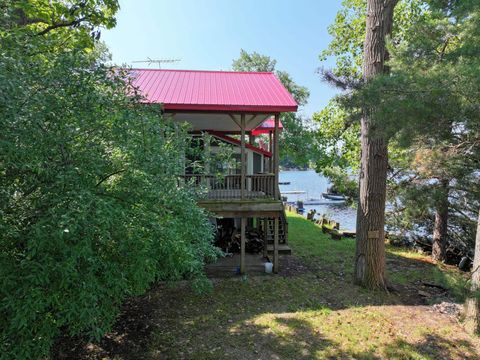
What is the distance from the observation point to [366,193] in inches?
312

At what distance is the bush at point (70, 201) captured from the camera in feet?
8.82

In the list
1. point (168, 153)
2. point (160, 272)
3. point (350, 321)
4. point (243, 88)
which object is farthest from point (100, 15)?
point (350, 321)

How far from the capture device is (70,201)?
2.80m

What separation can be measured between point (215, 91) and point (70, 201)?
7.35 meters

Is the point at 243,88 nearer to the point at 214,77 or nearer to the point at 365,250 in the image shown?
the point at 214,77

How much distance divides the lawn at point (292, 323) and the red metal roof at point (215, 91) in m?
4.81

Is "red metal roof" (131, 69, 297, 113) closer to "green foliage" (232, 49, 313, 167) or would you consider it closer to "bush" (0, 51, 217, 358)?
"bush" (0, 51, 217, 358)

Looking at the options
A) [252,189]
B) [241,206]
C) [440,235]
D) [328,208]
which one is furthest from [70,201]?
[328,208]

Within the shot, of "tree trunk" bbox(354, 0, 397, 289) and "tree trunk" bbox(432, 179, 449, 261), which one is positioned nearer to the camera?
"tree trunk" bbox(354, 0, 397, 289)

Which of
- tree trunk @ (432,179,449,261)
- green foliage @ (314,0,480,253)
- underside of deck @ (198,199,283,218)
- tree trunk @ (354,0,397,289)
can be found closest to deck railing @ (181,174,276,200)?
underside of deck @ (198,199,283,218)

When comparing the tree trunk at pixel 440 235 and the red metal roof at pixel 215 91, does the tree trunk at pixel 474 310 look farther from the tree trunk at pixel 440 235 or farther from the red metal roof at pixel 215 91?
the red metal roof at pixel 215 91

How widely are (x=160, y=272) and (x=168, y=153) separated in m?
1.67

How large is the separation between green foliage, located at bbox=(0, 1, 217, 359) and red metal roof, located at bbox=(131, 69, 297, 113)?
3.60 meters

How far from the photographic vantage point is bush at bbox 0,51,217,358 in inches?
106
